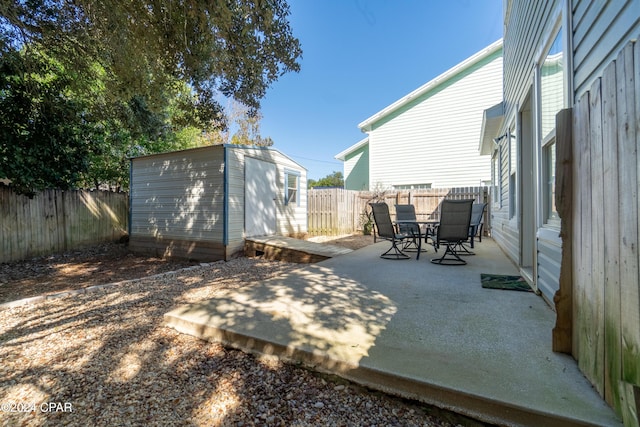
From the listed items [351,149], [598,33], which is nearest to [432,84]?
[351,149]

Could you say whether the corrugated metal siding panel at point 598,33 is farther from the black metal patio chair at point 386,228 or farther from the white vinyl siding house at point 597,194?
the black metal patio chair at point 386,228

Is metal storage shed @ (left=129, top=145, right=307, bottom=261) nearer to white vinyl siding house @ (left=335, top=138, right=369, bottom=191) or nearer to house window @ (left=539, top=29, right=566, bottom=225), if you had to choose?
house window @ (left=539, top=29, right=566, bottom=225)

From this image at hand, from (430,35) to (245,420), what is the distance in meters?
11.5

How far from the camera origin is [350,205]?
10.7 meters

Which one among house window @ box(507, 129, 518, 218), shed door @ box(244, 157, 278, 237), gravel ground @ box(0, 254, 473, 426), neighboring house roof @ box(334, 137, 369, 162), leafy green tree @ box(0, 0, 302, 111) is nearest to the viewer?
gravel ground @ box(0, 254, 473, 426)

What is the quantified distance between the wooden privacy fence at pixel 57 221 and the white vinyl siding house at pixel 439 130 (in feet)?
31.3

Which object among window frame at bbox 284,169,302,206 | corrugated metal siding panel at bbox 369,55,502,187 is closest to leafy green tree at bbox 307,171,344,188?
corrugated metal siding panel at bbox 369,55,502,187

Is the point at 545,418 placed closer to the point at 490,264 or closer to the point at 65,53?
the point at 490,264

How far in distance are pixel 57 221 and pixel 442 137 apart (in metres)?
12.6

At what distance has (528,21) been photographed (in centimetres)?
383

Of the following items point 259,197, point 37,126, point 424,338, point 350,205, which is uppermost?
point 37,126

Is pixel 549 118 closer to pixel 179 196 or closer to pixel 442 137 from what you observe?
pixel 179 196

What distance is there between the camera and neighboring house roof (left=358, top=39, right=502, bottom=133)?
1060 cm

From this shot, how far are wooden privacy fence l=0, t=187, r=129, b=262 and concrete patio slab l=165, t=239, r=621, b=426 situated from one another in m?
6.64
